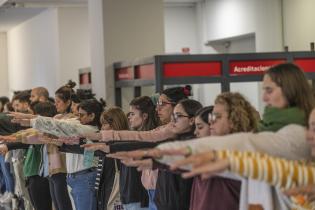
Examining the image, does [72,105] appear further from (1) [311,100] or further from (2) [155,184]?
(1) [311,100]

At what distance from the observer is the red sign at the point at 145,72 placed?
20.5 ft

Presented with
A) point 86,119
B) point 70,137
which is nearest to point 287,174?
point 70,137

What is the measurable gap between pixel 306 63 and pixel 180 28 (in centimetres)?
578

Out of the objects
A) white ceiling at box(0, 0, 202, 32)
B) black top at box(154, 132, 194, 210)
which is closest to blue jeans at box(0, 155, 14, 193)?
white ceiling at box(0, 0, 202, 32)

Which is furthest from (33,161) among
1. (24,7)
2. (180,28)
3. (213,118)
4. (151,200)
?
(180,28)

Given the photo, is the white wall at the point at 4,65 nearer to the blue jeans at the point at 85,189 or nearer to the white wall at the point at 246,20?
the white wall at the point at 246,20

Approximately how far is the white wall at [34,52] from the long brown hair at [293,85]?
29.0 ft

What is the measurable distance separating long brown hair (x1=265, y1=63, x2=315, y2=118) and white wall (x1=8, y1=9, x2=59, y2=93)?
883 cm

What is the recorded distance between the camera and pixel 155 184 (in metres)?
4.34

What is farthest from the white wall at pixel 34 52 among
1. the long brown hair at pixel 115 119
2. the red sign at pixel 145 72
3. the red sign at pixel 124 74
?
the long brown hair at pixel 115 119

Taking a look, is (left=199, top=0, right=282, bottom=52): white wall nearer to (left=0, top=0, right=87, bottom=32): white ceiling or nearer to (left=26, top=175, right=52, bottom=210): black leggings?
(left=0, top=0, right=87, bottom=32): white ceiling

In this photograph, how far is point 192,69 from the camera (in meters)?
6.15

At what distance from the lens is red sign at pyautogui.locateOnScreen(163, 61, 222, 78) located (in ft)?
20.0

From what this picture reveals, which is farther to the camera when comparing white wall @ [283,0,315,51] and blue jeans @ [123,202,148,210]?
white wall @ [283,0,315,51]
